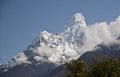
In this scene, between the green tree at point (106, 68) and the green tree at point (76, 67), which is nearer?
the green tree at point (106, 68)

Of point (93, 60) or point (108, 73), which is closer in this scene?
point (108, 73)

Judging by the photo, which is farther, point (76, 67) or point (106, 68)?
point (76, 67)

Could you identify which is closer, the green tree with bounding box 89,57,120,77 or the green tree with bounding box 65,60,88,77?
the green tree with bounding box 89,57,120,77

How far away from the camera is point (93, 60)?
116 m

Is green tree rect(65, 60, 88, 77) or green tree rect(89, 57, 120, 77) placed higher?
green tree rect(65, 60, 88, 77)

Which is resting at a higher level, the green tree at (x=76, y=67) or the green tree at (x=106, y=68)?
the green tree at (x=76, y=67)

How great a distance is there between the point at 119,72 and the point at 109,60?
513 cm

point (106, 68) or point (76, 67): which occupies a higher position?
point (76, 67)

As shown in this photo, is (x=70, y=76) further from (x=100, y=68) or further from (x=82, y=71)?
(x=100, y=68)

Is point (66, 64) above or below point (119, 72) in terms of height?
above

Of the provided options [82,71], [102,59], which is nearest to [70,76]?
[82,71]

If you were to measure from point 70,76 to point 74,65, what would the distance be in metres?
4.53

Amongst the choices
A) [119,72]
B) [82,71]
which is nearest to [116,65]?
[119,72]

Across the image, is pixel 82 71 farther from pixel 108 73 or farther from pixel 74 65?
pixel 108 73
